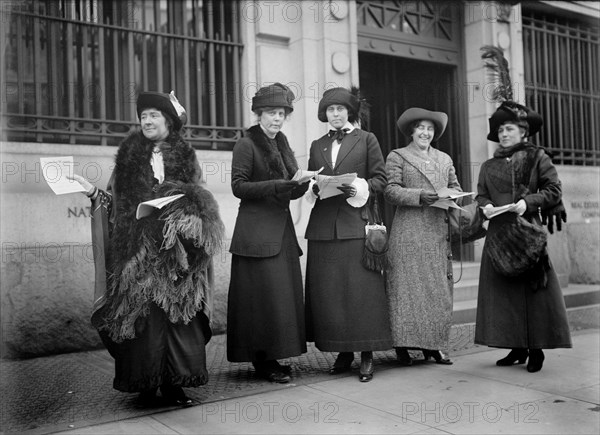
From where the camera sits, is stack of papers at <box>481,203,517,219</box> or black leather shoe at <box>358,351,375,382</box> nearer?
black leather shoe at <box>358,351,375,382</box>

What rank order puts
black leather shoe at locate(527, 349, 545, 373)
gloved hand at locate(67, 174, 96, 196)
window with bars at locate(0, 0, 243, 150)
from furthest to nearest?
1. window with bars at locate(0, 0, 243, 150)
2. black leather shoe at locate(527, 349, 545, 373)
3. gloved hand at locate(67, 174, 96, 196)

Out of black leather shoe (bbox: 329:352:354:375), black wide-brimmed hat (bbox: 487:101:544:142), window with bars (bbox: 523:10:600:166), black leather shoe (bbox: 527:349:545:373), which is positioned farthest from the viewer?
window with bars (bbox: 523:10:600:166)

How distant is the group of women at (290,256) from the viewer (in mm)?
3945

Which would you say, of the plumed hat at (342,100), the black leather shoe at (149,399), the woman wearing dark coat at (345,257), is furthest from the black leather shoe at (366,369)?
the plumed hat at (342,100)

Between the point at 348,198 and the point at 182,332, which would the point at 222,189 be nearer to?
the point at 348,198

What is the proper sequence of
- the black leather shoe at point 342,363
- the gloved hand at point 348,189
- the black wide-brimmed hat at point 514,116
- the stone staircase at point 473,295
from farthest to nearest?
1. the stone staircase at point 473,295
2. the black wide-brimmed hat at point 514,116
3. the black leather shoe at point 342,363
4. the gloved hand at point 348,189

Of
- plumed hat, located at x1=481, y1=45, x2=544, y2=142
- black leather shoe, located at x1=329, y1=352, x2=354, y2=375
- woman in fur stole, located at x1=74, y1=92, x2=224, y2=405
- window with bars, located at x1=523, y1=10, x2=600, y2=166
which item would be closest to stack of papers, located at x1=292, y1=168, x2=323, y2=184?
woman in fur stole, located at x1=74, y1=92, x2=224, y2=405

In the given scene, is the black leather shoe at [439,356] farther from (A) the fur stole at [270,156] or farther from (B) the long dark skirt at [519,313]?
(A) the fur stole at [270,156]

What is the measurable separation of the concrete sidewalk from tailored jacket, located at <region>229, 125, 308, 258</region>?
3.34 feet

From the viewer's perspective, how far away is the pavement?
3.71 m

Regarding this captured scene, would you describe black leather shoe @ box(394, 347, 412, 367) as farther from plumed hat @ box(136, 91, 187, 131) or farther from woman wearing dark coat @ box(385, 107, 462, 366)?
plumed hat @ box(136, 91, 187, 131)

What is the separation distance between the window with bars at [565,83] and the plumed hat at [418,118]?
5258 mm

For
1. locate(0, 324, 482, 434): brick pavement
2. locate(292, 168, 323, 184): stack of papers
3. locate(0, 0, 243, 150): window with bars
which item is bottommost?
locate(0, 324, 482, 434): brick pavement

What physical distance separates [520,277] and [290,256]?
181cm
